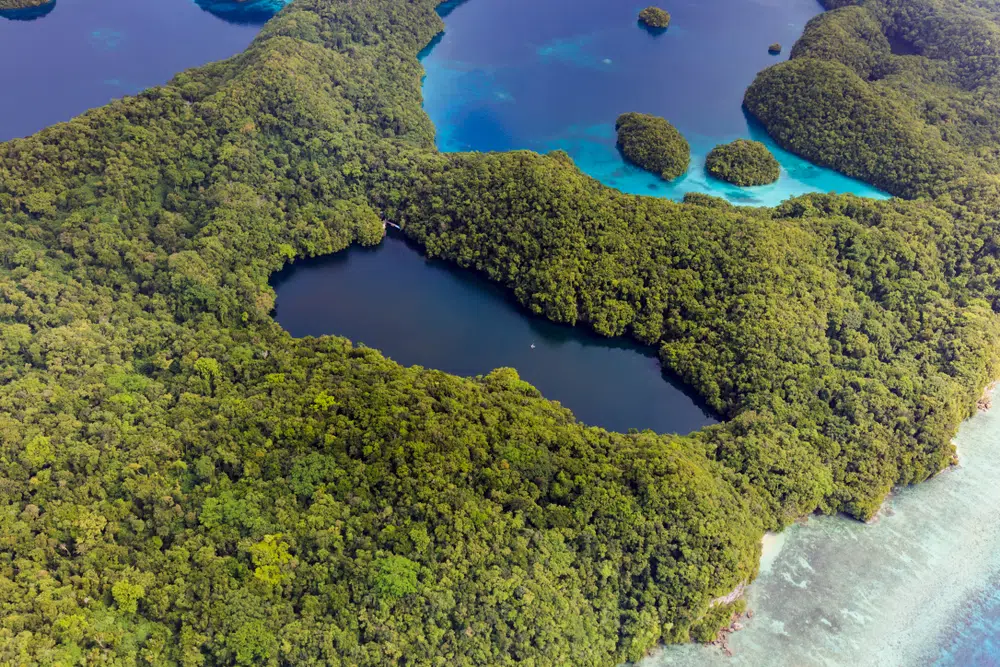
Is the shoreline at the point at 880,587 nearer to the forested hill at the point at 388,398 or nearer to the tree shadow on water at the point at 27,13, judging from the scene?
the forested hill at the point at 388,398

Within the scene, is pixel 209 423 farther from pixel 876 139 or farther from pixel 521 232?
pixel 876 139

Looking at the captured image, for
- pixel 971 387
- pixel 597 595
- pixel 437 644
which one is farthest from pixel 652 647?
pixel 971 387

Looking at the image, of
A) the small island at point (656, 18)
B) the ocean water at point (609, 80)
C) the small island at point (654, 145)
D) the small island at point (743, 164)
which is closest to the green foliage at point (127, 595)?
the ocean water at point (609, 80)

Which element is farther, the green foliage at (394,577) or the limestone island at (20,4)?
the limestone island at (20,4)

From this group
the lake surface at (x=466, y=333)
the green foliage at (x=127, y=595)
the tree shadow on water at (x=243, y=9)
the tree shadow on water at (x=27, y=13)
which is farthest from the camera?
the tree shadow on water at (x=243, y=9)

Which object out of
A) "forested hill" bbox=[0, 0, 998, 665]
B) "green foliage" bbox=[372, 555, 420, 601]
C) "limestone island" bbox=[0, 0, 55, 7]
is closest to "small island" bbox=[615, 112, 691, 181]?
"forested hill" bbox=[0, 0, 998, 665]

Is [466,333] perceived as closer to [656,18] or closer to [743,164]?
[743,164]

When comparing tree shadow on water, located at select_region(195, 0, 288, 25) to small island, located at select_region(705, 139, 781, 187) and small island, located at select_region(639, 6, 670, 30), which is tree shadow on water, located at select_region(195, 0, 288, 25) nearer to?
small island, located at select_region(639, 6, 670, 30)
